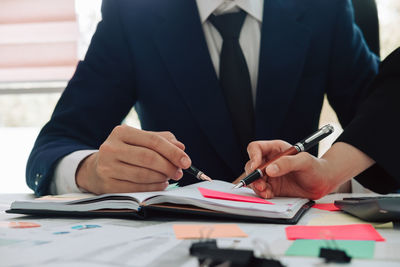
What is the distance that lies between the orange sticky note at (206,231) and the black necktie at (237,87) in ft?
2.13

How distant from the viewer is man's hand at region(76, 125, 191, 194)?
0.74m

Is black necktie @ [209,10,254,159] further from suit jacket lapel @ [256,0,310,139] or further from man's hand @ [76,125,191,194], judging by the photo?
man's hand @ [76,125,191,194]

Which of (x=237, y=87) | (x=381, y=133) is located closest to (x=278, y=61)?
(x=237, y=87)

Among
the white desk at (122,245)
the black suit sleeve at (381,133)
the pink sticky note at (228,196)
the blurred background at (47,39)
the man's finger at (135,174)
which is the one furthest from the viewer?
the blurred background at (47,39)

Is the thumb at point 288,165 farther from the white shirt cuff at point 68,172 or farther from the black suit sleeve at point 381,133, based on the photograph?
the white shirt cuff at point 68,172

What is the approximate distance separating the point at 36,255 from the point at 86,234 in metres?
0.10

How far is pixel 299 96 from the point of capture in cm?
Answer: 125

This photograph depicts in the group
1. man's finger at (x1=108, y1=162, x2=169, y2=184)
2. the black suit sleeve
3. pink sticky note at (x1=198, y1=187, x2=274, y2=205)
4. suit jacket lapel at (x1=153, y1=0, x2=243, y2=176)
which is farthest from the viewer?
suit jacket lapel at (x1=153, y1=0, x2=243, y2=176)

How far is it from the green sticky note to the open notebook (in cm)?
12

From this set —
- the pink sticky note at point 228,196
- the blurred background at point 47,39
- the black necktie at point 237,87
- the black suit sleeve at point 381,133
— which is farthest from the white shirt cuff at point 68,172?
the blurred background at point 47,39

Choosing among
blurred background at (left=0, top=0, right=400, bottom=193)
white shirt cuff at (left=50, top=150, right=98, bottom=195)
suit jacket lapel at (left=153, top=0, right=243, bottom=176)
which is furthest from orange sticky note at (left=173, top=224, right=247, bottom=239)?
blurred background at (left=0, top=0, right=400, bottom=193)

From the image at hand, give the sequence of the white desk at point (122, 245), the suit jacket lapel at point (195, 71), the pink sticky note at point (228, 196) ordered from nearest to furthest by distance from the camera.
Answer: the white desk at point (122, 245)
the pink sticky note at point (228, 196)
the suit jacket lapel at point (195, 71)

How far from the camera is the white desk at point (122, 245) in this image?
397 millimetres

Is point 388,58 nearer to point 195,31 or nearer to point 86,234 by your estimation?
point 195,31
